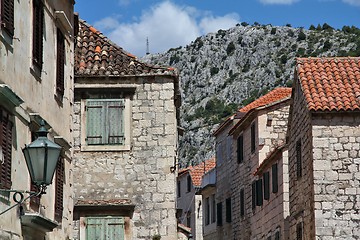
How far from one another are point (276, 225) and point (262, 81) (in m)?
74.5

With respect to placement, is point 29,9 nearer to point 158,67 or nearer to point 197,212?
point 158,67

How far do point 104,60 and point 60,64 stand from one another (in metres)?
7.03

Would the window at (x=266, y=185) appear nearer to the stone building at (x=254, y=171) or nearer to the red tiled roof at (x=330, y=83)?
the stone building at (x=254, y=171)

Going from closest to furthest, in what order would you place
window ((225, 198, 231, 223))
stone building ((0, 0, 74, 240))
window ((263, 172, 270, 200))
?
stone building ((0, 0, 74, 240)) < window ((263, 172, 270, 200)) < window ((225, 198, 231, 223))

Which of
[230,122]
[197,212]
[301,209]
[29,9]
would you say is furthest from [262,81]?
[29,9]

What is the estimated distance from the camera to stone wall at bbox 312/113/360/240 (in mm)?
22750

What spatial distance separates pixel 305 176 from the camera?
24.1 metres

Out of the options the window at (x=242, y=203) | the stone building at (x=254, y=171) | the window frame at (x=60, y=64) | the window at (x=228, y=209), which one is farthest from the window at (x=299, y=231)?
the window at (x=228, y=209)

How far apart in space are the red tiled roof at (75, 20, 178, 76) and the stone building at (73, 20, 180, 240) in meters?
0.03

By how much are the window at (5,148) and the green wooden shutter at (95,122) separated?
10.8m

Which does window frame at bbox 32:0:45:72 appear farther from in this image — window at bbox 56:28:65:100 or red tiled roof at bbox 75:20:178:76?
red tiled roof at bbox 75:20:178:76

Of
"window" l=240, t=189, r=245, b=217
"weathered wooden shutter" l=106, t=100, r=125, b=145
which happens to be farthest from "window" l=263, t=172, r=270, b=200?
"weathered wooden shutter" l=106, t=100, r=125, b=145

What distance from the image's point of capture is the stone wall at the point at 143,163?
24.3 metres

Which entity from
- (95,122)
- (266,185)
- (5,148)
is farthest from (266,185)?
(5,148)
